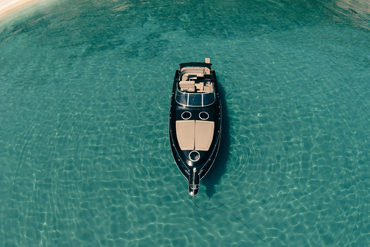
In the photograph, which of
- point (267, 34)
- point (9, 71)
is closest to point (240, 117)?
point (267, 34)

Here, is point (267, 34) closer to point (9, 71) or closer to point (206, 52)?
point (206, 52)

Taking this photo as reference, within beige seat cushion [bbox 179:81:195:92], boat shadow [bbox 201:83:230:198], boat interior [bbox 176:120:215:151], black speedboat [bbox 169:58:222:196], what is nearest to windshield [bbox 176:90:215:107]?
black speedboat [bbox 169:58:222:196]

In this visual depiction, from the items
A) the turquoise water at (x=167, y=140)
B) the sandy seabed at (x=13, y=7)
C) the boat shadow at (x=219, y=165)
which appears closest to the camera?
the turquoise water at (x=167, y=140)

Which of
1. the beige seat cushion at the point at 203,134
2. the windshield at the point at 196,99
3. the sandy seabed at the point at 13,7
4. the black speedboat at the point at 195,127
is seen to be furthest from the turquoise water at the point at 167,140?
the sandy seabed at the point at 13,7

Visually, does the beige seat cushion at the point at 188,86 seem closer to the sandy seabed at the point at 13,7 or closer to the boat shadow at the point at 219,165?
the boat shadow at the point at 219,165

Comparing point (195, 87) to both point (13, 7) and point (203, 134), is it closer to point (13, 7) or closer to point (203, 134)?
point (203, 134)

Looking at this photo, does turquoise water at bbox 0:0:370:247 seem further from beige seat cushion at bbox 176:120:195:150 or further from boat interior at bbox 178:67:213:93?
boat interior at bbox 178:67:213:93
